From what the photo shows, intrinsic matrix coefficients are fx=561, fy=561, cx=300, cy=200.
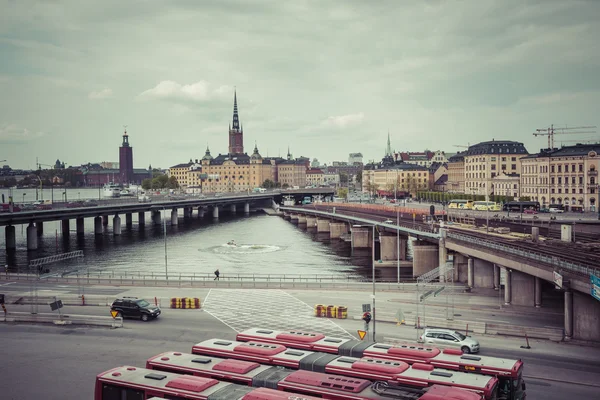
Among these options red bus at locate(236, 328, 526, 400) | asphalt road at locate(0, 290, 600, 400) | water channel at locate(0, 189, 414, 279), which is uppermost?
red bus at locate(236, 328, 526, 400)

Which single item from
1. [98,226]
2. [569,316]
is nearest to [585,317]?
[569,316]

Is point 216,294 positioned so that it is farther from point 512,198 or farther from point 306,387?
point 512,198

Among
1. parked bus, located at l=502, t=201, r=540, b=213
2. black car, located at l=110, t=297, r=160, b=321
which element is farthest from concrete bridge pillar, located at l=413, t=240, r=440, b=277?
parked bus, located at l=502, t=201, r=540, b=213

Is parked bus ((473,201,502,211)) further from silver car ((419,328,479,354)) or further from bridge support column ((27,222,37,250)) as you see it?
bridge support column ((27,222,37,250))

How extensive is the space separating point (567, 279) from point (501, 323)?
5626 millimetres

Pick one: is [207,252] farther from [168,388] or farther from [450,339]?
[168,388]

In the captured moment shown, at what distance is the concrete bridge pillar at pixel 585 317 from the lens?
35.0 meters

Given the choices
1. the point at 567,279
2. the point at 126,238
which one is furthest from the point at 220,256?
the point at 567,279

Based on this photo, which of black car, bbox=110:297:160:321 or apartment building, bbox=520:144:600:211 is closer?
black car, bbox=110:297:160:321

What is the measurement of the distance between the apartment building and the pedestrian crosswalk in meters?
89.3

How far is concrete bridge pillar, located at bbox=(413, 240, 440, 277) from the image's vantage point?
74.5 meters

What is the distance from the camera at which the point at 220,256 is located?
97250mm

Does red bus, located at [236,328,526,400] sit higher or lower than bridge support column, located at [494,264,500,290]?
higher

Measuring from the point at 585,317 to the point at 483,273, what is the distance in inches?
889
